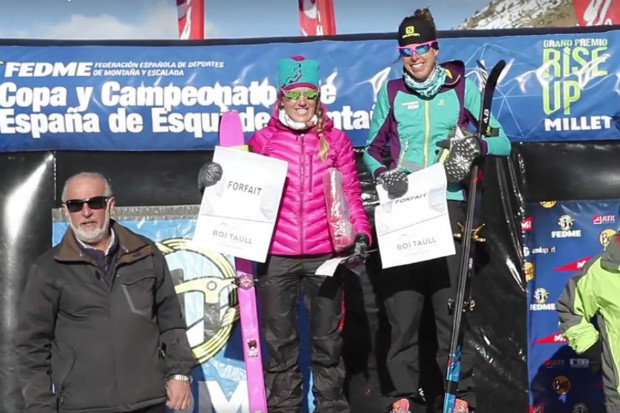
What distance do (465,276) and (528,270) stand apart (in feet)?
3.96

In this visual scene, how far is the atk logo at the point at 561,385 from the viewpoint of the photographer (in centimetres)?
610

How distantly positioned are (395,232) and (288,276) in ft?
1.91

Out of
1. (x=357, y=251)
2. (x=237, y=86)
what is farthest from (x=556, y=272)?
(x=237, y=86)

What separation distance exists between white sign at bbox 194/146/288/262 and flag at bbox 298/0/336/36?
1.37m

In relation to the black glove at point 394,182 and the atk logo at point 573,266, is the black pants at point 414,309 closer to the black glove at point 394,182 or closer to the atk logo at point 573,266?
the black glove at point 394,182

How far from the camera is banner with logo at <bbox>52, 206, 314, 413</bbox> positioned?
6.00 meters

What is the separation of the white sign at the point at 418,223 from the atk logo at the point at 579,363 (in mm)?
1590

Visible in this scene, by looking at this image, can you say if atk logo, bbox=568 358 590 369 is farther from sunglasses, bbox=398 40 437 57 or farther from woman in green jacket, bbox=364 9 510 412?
sunglasses, bbox=398 40 437 57

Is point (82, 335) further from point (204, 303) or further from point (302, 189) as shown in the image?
point (204, 303)

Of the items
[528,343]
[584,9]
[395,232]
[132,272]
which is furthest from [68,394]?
[584,9]

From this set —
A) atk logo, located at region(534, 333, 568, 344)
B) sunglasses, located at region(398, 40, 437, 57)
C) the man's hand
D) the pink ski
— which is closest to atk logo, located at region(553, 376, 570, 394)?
atk logo, located at region(534, 333, 568, 344)

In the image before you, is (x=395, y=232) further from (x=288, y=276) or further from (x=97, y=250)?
(x=97, y=250)

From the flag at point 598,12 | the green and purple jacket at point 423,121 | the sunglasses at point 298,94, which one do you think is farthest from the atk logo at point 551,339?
the sunglasses at point 298,94

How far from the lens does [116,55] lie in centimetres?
591
